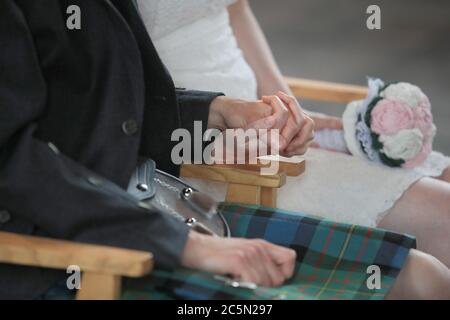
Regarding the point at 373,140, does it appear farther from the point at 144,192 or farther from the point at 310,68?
the point at 310,68

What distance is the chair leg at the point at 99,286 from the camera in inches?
47.5

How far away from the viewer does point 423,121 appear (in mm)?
1870

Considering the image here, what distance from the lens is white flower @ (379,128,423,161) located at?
179 cm

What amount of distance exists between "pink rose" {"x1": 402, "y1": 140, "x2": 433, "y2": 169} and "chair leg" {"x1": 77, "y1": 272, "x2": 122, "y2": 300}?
81 cm

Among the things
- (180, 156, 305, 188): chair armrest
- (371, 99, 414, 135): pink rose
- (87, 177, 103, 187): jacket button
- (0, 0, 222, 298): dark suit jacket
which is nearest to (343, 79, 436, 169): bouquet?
(371, 99, 414, 135): pink rose

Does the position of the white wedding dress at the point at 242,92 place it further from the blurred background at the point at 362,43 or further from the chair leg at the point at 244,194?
the blurred background at the point at 362,43

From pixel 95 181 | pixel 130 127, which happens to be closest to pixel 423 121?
pixel 130 127

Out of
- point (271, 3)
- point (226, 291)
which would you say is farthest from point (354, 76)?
point (226, 291)

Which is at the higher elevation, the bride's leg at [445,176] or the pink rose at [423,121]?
the pink rose at [423,121]

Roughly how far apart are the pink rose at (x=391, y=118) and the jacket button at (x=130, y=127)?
2.14 ft

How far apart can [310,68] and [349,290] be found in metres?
3.14

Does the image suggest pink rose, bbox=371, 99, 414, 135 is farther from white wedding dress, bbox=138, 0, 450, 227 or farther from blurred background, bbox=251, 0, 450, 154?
blurred background, bbox=251, 0, 450, 154

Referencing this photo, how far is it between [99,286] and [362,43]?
392cm

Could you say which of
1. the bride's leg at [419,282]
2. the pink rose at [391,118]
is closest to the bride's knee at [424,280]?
the bride's leg at [419,282]
